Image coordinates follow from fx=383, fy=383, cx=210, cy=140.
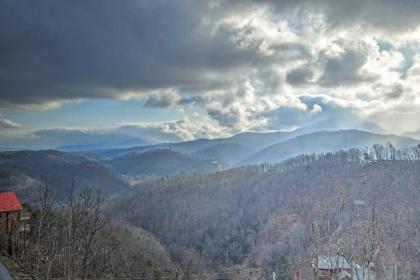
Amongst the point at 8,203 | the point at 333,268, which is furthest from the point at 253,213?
the point at 333,268

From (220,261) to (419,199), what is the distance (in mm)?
36975

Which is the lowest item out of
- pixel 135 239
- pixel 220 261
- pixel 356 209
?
pixel 220 261

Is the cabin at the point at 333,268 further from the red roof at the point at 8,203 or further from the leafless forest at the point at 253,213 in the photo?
the red roof at the point at 8,203

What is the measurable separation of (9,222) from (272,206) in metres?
67.0

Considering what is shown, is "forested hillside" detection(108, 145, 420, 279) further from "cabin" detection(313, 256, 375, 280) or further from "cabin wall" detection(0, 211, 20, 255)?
"cabin wall" detection(0, 211, 20, 255)

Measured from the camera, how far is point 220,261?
71250 millimetres

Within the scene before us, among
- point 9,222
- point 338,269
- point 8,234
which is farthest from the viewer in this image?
point 9,222

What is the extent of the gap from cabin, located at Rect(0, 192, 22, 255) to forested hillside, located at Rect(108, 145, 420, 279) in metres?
32.4

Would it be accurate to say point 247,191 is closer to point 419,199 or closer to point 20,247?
point 419,199

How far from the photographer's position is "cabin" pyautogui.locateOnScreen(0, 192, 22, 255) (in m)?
27.2

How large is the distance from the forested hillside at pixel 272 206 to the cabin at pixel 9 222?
32.4 meters

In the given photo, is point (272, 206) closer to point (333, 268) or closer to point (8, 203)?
point (8, 203)

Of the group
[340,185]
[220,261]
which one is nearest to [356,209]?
[340,185]

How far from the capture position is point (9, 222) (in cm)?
3144
